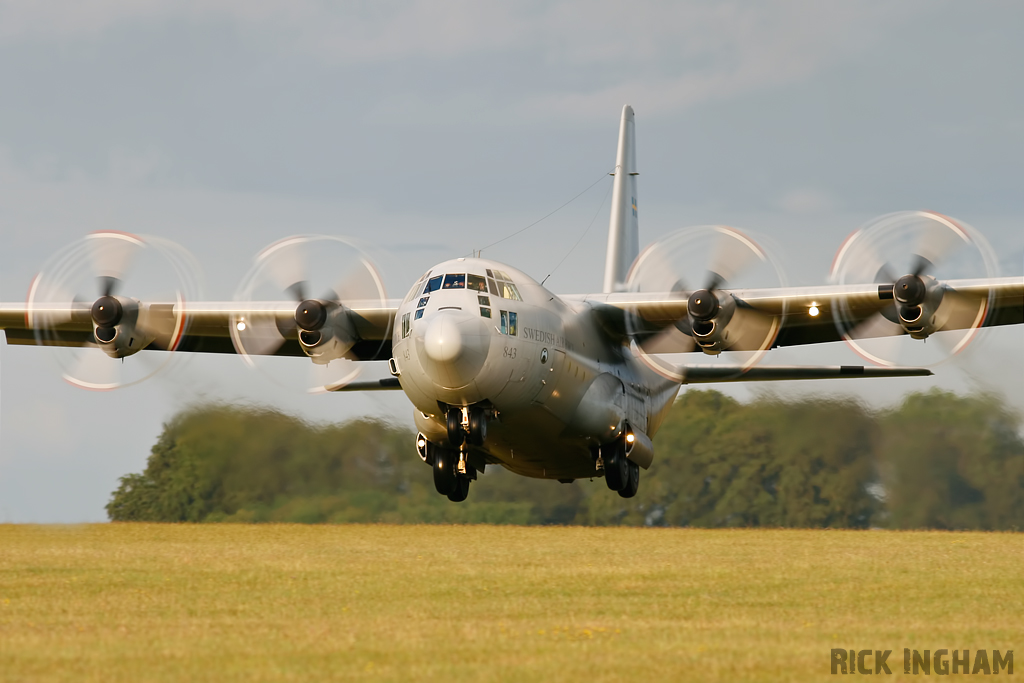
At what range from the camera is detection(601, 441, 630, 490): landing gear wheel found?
20.4 m

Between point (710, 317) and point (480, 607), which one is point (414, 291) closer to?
point (710, 317)

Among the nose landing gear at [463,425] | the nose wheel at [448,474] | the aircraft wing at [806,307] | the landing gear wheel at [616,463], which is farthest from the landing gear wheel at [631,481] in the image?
the nose landing gear at [463,425]

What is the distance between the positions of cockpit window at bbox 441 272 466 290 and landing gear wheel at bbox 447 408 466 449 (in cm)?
184

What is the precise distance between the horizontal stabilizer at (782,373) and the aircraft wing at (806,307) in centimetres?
61

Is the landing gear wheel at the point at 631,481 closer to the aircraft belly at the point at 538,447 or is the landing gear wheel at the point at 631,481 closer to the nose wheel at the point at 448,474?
the aircraft belly at the point at 538,447

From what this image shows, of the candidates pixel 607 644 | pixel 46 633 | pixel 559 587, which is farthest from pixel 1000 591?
pixel 46 633

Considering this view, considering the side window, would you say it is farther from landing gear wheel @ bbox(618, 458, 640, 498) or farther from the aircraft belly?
landing gear wheel @ bbox(618, 458, 640, 498)

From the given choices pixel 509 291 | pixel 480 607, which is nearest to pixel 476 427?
pixel 509 291

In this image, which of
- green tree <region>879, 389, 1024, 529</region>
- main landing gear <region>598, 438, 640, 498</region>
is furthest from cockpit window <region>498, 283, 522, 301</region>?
green tree <region>879, 389, 1024, 529</region>

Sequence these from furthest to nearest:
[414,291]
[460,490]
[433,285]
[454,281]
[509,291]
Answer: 1. [460,490]
2. [509,291]
3. [414,291]
4. [433,285]
5. [454,281]

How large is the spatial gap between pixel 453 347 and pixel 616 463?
17.2 ft

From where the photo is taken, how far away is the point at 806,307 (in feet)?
64.8

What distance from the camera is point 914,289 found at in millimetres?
18047

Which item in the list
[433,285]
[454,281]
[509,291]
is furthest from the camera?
[509,291]
